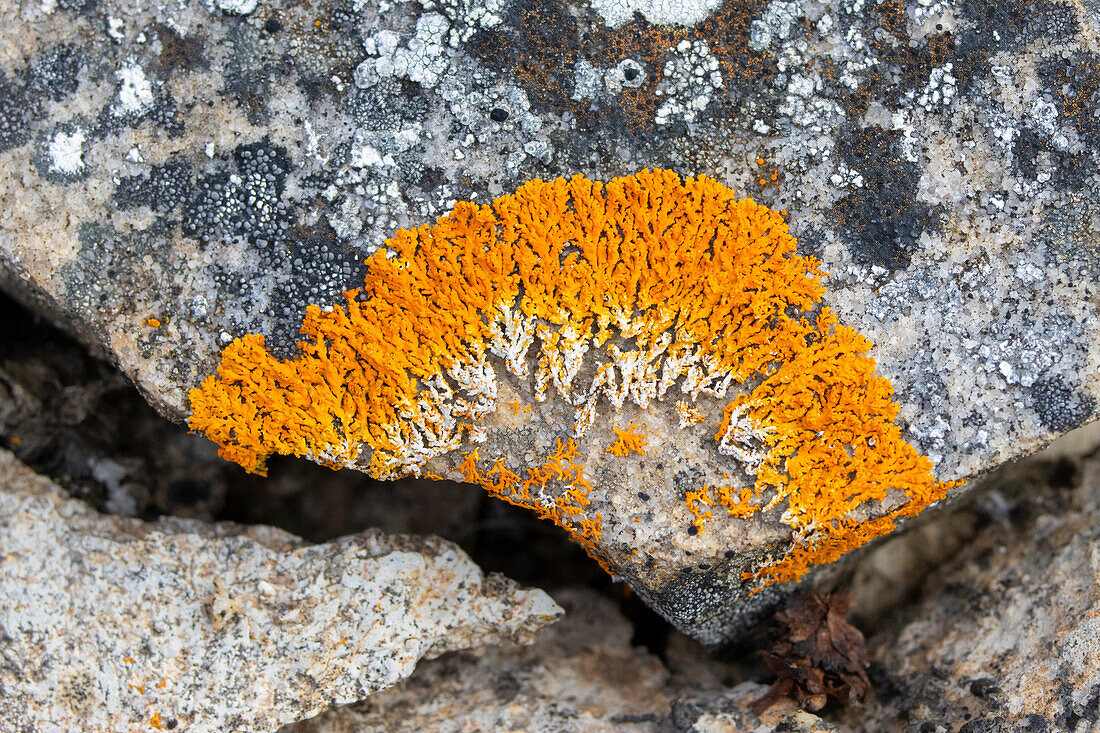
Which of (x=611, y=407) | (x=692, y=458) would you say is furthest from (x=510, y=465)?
(x=692, y=458)

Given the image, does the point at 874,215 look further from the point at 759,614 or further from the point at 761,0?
the point at 759,614

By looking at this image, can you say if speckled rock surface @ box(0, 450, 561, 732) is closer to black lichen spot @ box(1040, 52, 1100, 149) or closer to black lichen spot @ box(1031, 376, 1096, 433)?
black lichen spot @ box(1031, 376, 1096, 433)

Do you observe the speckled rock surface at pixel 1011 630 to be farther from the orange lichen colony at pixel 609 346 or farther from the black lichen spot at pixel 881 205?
the black lichen spot at pixel 881 205

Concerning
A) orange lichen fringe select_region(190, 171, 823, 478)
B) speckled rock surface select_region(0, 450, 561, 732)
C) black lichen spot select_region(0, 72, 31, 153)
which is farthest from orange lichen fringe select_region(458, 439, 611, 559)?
black lichen spot select_region(0, 72, 31, 153)

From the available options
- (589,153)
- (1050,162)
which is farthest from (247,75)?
(1050,162)

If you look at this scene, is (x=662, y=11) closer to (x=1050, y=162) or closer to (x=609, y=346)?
(x=609, y=346)
